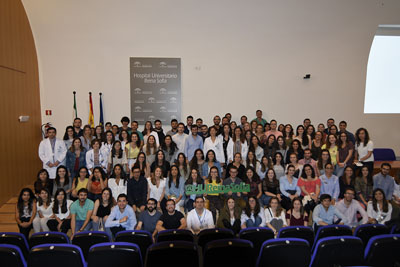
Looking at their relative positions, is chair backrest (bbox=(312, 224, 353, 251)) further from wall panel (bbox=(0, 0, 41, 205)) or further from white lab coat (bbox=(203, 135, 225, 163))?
wall panel (bbox=(0, 0, 41, 205))

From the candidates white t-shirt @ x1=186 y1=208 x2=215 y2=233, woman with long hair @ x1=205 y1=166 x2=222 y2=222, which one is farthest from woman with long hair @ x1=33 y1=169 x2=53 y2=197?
woman with long hair @ x1=205 y1=166 x2=222 y2=222

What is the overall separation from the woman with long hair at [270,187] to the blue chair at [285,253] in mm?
2727

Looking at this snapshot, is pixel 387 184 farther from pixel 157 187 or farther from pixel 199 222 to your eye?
pixel 157 187

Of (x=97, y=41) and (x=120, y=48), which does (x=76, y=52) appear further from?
(x=120, y=48)

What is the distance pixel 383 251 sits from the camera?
118 inches

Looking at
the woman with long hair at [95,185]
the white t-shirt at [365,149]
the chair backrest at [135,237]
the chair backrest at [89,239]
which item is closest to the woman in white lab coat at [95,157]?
the woman with long hair at [95,185]

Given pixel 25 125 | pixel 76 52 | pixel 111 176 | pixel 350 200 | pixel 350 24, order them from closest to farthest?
pixel 350 200
pixel 111 176
pixel 25 125
pixel 76 52
pixel 350 24

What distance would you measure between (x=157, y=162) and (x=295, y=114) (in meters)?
5.53

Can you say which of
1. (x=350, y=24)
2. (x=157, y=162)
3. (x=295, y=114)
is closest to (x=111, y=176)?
(x=157, y=162)

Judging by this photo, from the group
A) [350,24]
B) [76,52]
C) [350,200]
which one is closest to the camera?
[350,200]

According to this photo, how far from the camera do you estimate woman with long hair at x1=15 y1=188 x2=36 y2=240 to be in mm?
4688

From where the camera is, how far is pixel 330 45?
9.06 meters

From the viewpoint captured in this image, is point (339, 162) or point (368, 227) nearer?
point (368, 227)

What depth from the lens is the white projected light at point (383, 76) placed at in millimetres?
9430
